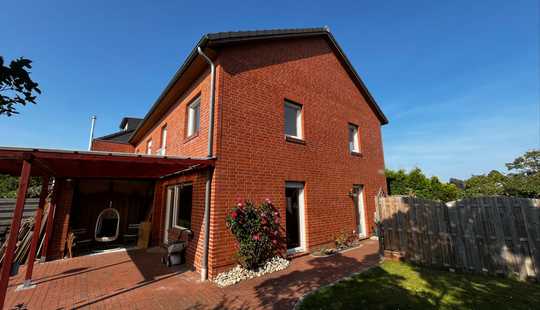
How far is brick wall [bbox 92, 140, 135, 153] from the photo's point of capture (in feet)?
56.0

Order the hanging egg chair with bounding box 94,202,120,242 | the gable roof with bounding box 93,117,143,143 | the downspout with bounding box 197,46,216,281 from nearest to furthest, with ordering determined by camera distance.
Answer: the downspout with bounding box 197,46,216,281, the hanging egg chair with bounding box 94,202,120,242, the gable roof with bounding box 93,117,143,143

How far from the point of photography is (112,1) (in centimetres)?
642

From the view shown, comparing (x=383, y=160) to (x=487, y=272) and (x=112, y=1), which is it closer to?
(x=487, y=272)

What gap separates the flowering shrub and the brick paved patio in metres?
0.55

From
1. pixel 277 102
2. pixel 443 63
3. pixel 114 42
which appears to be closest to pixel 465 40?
pixel 443 63

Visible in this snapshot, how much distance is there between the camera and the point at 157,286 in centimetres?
531

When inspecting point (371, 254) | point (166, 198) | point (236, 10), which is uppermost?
point (236, 10)

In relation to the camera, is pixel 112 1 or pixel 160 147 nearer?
pixel 112 1

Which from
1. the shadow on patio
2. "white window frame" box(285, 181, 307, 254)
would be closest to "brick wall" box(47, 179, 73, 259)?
the shadow on patio

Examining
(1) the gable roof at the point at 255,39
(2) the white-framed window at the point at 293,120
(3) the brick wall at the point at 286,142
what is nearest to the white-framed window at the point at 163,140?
(1) the gable roof at the point at 255,39

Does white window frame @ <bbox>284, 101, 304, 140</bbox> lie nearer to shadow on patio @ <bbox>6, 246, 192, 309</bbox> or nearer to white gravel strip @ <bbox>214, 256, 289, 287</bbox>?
white gravel strip @ <bbox>214, 256, 289, 287</bbox>

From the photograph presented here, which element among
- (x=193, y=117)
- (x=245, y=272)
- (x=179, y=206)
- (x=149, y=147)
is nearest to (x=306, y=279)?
(x=245, y=272)

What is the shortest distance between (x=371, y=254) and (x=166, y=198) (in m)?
8.36

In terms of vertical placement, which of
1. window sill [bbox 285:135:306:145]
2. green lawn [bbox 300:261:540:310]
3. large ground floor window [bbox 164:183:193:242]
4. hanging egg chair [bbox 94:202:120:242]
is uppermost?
window sill [bbox 285:135:306:145]
